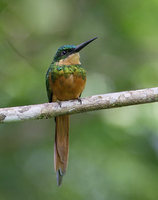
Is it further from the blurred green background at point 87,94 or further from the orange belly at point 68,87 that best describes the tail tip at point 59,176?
the orange belly at point 68,87

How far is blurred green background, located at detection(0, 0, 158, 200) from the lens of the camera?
394cm

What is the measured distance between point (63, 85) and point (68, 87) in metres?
0.06

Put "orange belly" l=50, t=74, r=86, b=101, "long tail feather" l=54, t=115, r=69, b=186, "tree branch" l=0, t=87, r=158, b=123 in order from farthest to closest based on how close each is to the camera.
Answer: "long tail feather" l=54, t=115, r=69, b=186 → "orange belly" l=50, t=74, r=86, b=101 → "tree branch" l=0, t=87, r=158, b=123

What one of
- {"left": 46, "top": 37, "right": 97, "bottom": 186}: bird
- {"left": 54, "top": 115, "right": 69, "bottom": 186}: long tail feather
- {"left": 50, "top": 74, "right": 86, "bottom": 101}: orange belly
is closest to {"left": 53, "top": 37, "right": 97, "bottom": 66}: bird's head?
{"left": 46, "top": 37, "right": 97, "bottom": 186}: bird

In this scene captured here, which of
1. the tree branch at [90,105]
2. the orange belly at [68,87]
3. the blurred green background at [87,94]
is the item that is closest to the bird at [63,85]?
the orange belly at [68,87]

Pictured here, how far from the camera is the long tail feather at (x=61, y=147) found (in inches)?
155

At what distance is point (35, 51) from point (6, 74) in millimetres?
727

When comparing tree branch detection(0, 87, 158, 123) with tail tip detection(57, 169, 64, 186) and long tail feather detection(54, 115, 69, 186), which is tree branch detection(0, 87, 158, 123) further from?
tail tip detection(57, 169, 64, 186)

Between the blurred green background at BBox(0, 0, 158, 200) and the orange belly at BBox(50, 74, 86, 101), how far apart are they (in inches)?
20.7

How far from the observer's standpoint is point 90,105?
11.3ft

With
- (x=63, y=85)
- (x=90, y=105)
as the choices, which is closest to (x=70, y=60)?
(x=63, y=85)

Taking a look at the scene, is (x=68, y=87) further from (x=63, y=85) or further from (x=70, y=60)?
(x=70, y=60)

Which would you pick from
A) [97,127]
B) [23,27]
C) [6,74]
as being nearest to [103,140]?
[97,127]

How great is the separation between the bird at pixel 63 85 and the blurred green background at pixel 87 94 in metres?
0.25
